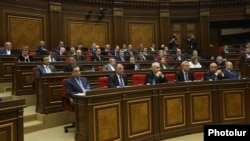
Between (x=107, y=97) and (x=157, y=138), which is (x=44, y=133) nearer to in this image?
(x=107, y=97)

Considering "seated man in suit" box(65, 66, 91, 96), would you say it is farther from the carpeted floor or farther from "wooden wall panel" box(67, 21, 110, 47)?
"wooden wall panel" box(67, 21, 110, 47)

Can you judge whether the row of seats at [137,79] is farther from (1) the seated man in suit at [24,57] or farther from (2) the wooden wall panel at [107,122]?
(1) the seated man in suit at [24,57]

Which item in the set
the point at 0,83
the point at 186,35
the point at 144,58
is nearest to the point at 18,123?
the point at 0,83

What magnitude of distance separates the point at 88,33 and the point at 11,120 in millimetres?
9312

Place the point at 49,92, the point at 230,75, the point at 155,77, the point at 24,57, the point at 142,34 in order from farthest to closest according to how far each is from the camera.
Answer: the point at 142,34, the point at 24,57, the point at 230,75, the point at 49,92, the point at 155,77

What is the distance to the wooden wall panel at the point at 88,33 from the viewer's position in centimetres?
1167

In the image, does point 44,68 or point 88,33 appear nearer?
point 44,68

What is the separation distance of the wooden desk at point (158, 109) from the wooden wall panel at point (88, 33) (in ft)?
23.7

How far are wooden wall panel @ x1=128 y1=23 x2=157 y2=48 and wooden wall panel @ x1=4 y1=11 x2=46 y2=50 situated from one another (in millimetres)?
4067

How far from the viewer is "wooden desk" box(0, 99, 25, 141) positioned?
300 cm

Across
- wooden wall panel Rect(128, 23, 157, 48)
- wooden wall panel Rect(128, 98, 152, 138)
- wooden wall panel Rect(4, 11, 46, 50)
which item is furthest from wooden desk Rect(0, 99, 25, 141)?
wooden wall panel Rect(128, 23, 157, 48)

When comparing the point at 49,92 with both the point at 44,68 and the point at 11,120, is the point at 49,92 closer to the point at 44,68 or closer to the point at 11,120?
the point at 44,68

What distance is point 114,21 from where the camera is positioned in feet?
41.6

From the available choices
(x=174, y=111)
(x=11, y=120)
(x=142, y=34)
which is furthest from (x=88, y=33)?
(x=11, y=120)
